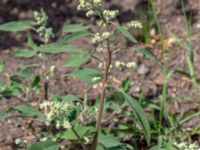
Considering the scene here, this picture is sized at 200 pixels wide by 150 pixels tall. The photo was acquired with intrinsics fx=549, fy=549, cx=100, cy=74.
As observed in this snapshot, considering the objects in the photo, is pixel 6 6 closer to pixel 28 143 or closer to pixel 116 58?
pixel 116 58

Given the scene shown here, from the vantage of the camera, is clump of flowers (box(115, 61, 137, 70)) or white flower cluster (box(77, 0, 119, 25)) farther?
clump of flowers (box(115, 61, 137, 70))

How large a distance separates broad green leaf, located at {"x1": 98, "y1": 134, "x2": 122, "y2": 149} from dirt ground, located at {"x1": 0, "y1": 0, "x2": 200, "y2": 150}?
0.93 m

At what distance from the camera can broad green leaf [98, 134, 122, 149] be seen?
216cm

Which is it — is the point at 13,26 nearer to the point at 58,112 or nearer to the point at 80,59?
the point at 80,59

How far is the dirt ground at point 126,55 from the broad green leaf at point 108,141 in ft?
3.05

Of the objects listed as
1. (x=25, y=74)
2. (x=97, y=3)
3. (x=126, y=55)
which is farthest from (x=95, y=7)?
(x=126, y=55)

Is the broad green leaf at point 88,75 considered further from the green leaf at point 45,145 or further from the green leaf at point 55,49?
the green leaf at point 45,145

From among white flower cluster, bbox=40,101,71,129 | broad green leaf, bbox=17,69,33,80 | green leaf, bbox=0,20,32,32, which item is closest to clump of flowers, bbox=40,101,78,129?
white flower cluster, bbox=40,101,71,129

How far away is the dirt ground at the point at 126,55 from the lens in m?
3.20

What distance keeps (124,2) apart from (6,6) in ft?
2.79

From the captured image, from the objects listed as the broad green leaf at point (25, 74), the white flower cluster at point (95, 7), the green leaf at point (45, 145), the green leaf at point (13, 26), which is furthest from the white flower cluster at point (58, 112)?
the broad green leaf at point (25, 74)

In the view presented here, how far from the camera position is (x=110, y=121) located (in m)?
3.08

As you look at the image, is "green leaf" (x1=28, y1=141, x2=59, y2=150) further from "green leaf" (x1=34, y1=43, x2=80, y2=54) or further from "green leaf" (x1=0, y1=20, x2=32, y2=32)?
"green leaf" (x1=0, y1=20, x2=32, y2=32)

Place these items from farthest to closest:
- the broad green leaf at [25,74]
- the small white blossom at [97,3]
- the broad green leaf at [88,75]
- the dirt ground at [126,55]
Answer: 1. the dirt ground at [126,55]
2. the broad green leaf at [25,74]
3. the broad green leaf at [88,75]
4. the small white blossom at [97,3]
